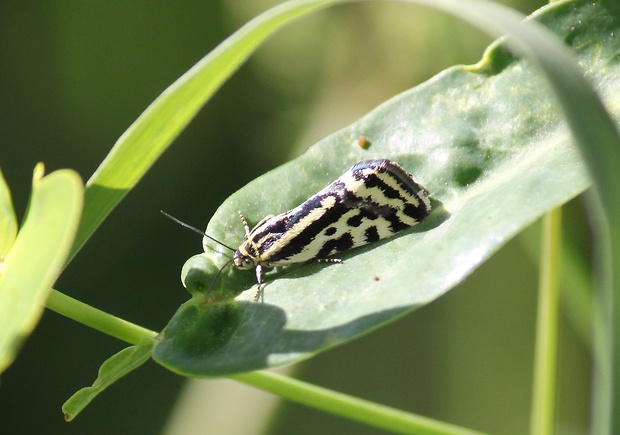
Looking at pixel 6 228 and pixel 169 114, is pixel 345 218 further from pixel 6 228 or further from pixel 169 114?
pixel 6 228

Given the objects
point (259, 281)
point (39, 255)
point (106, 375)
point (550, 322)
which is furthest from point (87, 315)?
point (550, 322)

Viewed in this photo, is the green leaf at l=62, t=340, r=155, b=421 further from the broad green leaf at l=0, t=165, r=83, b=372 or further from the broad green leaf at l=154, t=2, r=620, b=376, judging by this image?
the broad green leaf at l=0, t=165, r=83, b=372

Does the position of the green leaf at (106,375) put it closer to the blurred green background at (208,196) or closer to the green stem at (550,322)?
the green stem at (550,322)

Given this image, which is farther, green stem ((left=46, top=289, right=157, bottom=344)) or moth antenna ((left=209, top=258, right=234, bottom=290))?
moth antenna ((left=209, top=258, right=234, bottom=290))

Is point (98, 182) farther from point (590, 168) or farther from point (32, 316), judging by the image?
point (590, 168)

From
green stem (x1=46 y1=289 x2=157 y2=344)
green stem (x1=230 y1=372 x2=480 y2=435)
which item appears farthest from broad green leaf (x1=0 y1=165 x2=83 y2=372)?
green stem (x1=230 y1=372 x2=480 y2=435)

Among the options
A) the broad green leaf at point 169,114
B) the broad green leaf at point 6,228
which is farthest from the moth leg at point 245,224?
the broad green leaf at point 6,228
